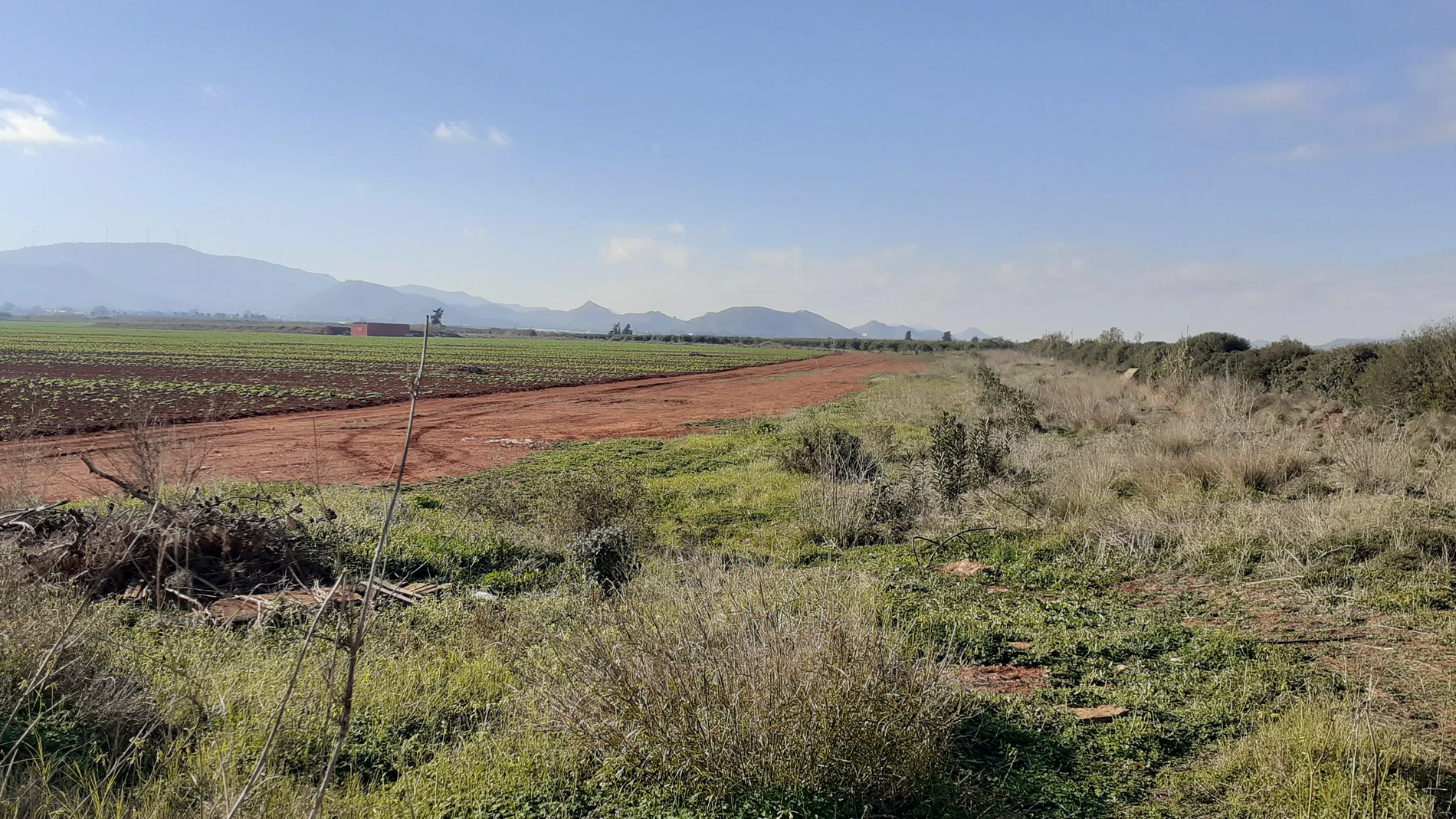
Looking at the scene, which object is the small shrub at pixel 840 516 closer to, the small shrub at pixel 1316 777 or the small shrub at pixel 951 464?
the small shrub at pixel 951 464

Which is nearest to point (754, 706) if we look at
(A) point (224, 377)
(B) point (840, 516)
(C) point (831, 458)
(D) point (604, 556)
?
(D) point (604, 556)

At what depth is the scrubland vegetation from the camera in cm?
342

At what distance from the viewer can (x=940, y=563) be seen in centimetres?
784

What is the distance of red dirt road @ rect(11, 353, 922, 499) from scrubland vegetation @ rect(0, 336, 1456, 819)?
2678 millimetres

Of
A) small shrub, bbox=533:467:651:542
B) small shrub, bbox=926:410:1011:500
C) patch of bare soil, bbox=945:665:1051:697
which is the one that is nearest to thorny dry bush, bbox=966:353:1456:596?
small shrub, bbox=926:410:1011:500

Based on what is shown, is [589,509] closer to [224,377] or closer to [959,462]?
[959,462]

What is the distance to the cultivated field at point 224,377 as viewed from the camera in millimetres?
22234

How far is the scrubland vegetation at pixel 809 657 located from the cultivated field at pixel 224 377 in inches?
118

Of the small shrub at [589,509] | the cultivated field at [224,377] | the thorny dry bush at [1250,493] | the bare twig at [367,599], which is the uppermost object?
the bare twig at [367,599]

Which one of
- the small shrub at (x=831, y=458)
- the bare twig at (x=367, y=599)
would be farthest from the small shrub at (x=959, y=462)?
the bare twig at (x=367, y=599)

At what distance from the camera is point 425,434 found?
65.0 feet

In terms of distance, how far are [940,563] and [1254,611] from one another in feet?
8.67

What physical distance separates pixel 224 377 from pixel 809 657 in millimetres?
41066

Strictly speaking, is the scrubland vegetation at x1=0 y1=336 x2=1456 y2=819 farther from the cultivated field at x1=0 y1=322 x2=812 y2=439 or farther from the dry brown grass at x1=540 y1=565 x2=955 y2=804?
the cultivated field at x1=0 y1=322 x2=812 y2=439
